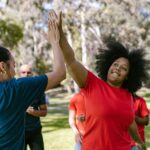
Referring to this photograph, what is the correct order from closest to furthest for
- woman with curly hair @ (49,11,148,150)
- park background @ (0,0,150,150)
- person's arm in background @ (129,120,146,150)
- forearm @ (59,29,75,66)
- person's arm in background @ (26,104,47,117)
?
1. forearm @ (59,29,75,66)
2. woman with curly hair @ (49,11,148,150)
3. person's arm in background @ (129,120,146,150)
4. person's arm in background @ (26,104,47,117)
5. park background @ (0,0,150,150)

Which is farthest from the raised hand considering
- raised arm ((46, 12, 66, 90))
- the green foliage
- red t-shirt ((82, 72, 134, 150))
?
the green foliage

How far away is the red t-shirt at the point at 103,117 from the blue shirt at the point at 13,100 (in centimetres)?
102

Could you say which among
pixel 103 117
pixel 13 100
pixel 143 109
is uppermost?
pixel 13 100

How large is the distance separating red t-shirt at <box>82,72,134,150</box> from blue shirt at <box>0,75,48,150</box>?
1018 millimetres

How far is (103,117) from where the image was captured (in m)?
4.19

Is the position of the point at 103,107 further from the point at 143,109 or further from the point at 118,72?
the point at 143,109

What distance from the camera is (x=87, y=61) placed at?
41.3 meters

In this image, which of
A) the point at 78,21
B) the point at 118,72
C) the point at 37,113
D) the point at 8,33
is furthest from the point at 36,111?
the point at 78,21

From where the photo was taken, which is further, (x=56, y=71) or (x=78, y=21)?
(x=78, y=21)

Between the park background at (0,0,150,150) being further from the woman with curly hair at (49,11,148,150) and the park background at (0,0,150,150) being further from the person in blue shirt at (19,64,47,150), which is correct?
the woman with curly hair at (49,11,148,150)

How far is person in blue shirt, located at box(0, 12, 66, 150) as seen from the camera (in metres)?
3.26

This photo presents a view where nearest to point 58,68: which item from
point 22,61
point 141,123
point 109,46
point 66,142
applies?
point 109,46

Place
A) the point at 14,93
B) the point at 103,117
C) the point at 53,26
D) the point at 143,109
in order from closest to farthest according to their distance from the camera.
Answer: the point at 14,93
the point at 53,26
the point at 103,117
the point at 143,109

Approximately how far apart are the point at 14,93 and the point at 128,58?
2.02 metres
